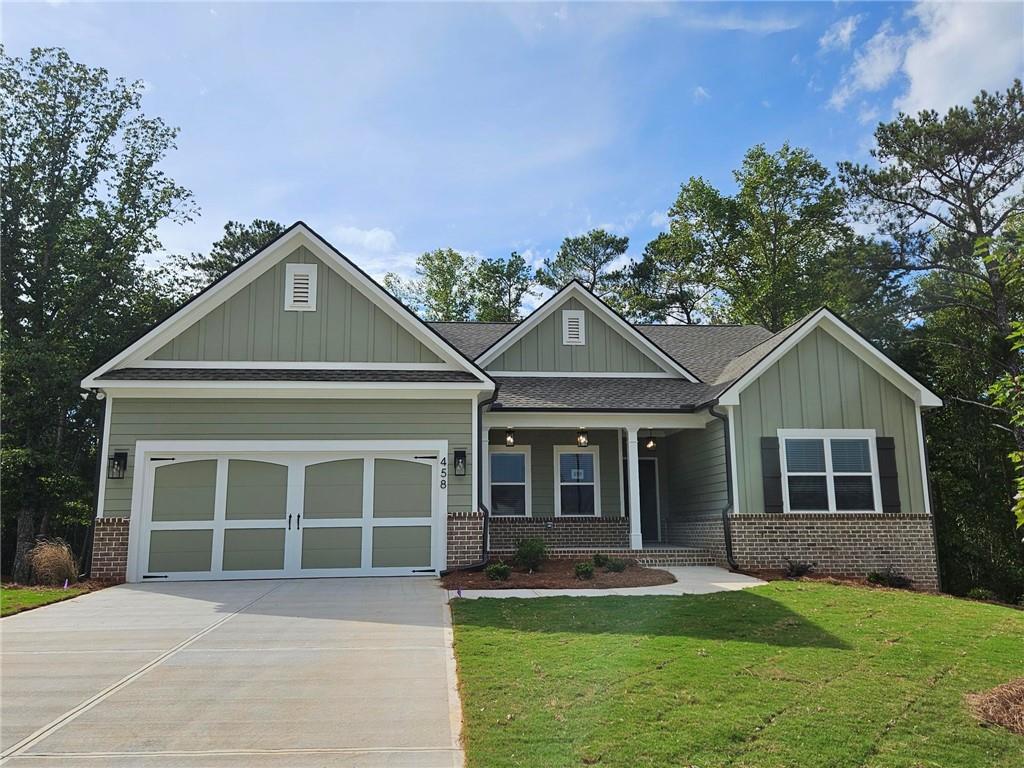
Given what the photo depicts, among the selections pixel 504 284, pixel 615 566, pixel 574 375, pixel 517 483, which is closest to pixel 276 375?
pixel 517 483

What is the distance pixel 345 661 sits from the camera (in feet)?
20.9

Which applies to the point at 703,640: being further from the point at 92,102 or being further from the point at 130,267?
the point at 92,102

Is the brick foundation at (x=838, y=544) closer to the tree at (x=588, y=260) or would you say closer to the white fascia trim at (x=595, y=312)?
the white fascia trim at (x=595, y=312)

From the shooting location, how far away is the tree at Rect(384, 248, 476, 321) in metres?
35.8

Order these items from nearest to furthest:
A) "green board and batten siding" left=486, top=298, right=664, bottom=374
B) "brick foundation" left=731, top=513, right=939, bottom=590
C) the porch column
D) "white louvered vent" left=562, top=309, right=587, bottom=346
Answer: "brick foundation" left=731, top=513, right=939, bottom=590 < the porch column < "green board and batten siding" left=486, top=298, right=664, bottom=374 < "white louvered vent" left=562, top=309, right=587, bottom=346

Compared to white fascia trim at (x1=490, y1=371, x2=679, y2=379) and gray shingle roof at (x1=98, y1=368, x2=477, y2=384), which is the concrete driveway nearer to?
gray shingle roof at (x1=98, y1=368, x2=477, y2=384)

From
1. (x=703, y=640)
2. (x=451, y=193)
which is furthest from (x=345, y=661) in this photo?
(x=451, y=193)

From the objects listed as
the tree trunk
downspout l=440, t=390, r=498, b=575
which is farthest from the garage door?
the tree trunk

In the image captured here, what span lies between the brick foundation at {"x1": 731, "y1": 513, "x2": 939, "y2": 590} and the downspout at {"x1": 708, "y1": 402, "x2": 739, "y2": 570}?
105 millimetres

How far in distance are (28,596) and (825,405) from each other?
13264 millimetres

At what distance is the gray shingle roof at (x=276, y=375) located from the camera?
12.1m

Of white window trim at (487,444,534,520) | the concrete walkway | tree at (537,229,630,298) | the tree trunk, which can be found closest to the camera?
the concrete walkway

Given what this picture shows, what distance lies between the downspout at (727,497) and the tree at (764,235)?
16.1 meters

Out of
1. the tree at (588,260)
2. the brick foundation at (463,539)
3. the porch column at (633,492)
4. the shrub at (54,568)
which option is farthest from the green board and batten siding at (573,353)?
the tree at (588,260)
